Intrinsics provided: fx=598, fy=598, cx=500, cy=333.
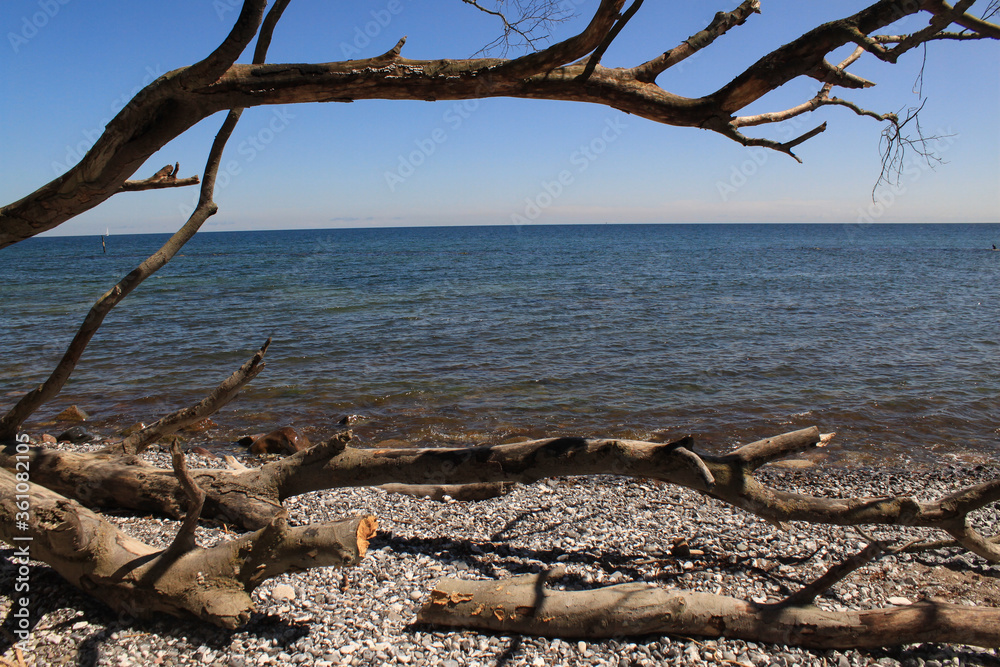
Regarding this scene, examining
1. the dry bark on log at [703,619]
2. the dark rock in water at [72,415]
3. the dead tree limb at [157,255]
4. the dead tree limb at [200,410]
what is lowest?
the dark rock in water at [72,415]

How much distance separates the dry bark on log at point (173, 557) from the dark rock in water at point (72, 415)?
8.53 meters

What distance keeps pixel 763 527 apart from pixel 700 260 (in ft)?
167

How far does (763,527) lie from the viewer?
20.3 feet

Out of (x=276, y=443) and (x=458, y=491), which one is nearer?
(x=458, y=491)

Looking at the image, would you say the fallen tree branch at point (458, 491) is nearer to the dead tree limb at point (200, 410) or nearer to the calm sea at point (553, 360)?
the dead tree limb at point (200, 410)

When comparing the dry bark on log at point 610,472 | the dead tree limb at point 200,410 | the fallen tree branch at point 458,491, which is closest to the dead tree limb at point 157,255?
the dry bark on log at point 610,472

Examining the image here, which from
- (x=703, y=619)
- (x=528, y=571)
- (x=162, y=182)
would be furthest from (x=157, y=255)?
(x=703, y=619)

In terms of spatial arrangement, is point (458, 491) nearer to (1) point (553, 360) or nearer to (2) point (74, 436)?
(2) point (74, 436)

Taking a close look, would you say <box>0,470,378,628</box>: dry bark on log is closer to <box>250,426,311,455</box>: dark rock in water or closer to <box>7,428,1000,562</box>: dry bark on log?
<box>7,428,1000,562</box>: dry bark on log

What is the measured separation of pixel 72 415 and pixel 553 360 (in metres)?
10.3

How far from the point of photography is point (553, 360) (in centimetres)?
1526

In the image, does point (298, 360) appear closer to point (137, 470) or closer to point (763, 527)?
point (137, 470)

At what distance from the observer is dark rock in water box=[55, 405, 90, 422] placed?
11.2 m

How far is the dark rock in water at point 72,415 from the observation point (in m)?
11.2
